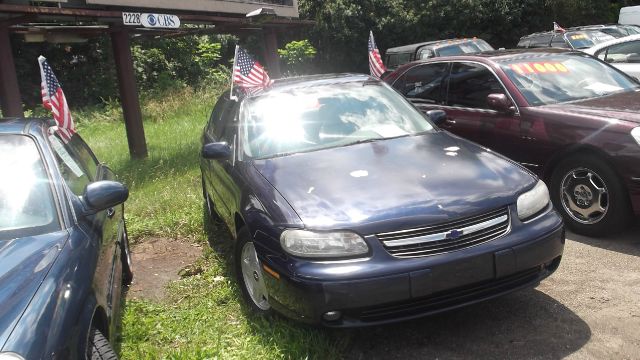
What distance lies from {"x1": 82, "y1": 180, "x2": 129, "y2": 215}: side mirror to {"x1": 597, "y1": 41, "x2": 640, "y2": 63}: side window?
8.38 meters

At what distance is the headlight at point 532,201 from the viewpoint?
10.9ft

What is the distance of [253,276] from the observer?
3707mm

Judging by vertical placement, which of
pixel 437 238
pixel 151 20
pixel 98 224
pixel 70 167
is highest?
pixel 151 20

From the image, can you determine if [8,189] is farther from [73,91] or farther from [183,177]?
Result: [73,91]

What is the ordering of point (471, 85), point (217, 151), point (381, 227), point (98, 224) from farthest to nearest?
point (471, 85) < point (217, 151) < point (98, 224) < point (381, 227)

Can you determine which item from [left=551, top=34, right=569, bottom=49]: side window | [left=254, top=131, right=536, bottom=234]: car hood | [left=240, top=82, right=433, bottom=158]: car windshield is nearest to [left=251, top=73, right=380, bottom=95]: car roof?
[left=240, top=82, right=433, bottom=158]: car windshield

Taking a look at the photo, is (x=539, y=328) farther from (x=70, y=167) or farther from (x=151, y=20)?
(x=151, y=20)

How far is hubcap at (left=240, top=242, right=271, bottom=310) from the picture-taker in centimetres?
358

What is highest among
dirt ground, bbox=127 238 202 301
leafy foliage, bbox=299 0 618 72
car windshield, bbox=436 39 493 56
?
leafy foliage, bbox=299 0 618 72

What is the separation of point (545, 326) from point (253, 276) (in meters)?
1.83

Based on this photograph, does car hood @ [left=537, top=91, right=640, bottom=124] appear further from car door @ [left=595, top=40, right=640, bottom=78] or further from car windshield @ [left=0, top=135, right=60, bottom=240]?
car windshield @ [left=0, top=135, right=60, bottom=240]

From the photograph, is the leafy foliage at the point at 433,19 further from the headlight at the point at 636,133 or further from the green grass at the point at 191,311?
the headlight at the point at 636,133

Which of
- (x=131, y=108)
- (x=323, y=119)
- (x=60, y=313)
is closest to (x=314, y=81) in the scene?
(x=323, y=119)

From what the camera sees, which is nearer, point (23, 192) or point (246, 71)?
point (23, 192)
